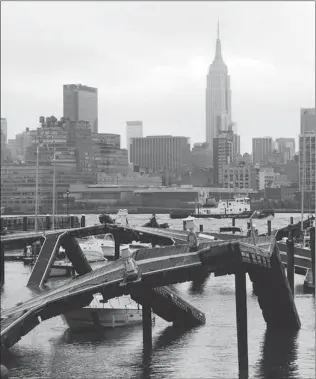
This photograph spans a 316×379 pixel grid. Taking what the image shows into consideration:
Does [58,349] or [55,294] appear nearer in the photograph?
[55,294]

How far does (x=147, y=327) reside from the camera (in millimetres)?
32656

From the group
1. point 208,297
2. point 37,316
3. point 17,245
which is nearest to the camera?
point 37,316

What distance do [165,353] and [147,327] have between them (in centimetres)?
119

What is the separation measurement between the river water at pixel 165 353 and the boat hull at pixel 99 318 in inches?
16.1

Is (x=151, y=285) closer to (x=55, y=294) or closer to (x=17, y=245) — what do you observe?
(x=55, y=294)

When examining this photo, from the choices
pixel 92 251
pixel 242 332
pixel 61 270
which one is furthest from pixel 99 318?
pixel 92 251

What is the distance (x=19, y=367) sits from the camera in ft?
101

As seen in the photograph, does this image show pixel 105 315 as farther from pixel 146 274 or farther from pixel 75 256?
pixel 75 256

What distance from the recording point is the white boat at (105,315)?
1454 inches

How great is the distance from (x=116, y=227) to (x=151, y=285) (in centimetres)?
1991

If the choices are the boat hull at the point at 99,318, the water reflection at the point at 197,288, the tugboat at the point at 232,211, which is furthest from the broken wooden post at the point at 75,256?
the tugboat at the point at 232,211

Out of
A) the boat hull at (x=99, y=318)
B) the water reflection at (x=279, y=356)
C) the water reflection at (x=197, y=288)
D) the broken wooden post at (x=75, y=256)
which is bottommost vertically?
the water reflection at (x=279, y=356)

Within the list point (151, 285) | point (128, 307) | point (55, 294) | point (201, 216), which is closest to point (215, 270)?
point (151, 285)

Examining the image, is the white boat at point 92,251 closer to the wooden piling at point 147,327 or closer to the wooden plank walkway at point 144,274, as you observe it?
the wooden piling at point 147,327
